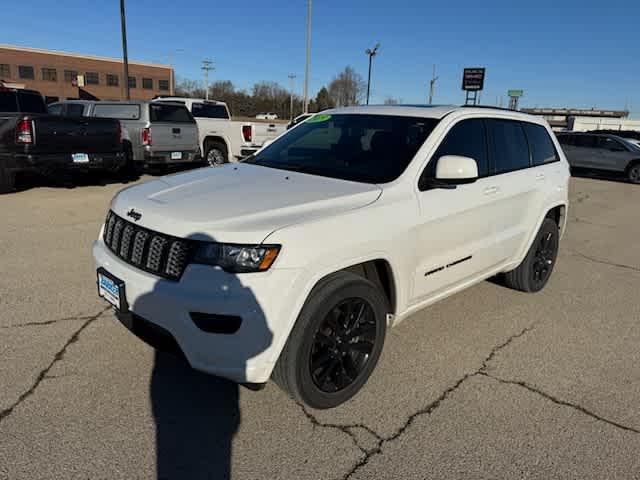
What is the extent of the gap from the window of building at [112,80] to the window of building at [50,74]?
7182 millimetres

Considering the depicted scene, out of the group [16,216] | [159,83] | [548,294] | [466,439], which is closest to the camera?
[466,439]

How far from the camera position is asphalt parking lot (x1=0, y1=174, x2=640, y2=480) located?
247 cm

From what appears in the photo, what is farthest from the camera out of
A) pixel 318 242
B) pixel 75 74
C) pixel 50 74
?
pixel 75 74

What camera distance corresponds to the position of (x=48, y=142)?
847 centimetres

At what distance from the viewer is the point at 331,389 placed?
2.87 meters

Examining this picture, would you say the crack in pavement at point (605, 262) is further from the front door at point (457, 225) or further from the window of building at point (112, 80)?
the window of building at point (112, 80)

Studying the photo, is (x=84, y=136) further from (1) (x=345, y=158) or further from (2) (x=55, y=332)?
(1) (x=345, y=158)

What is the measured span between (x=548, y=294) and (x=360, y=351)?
2943mm

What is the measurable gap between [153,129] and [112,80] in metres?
71.7

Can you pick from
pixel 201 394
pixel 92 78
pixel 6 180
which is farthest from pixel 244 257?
pixel 92 78

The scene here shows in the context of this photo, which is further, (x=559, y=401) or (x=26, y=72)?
(x=26, y=72)

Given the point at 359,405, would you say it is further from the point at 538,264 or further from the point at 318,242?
the point at 538,264

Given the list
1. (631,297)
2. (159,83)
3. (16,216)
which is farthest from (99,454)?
(159,83)

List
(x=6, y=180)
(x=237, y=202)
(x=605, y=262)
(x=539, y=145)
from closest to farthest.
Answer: (x=237, y=202)
(x=539, y=145)
(x=605, y=262)
(x=6, y=180)
